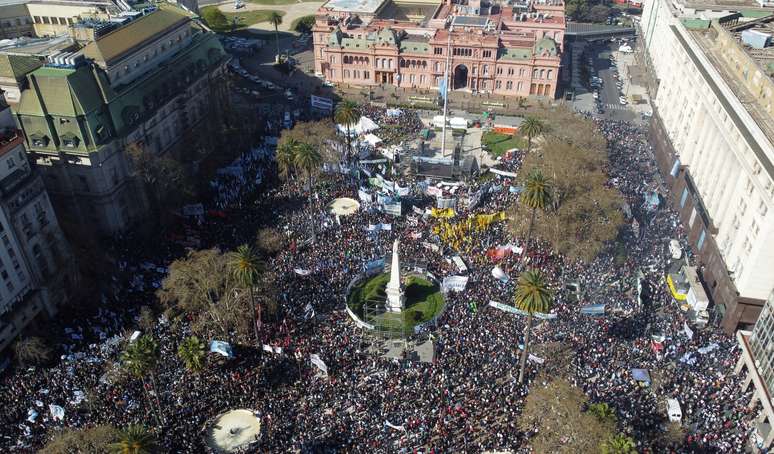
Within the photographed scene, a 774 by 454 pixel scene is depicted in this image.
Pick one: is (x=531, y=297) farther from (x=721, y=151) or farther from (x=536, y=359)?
(x=721, y=151)

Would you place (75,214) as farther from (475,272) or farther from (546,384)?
(546,384)

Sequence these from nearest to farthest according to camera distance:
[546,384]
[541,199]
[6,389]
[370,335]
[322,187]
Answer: [546,384], [6,389], [370,335], [541,199], [322,187]

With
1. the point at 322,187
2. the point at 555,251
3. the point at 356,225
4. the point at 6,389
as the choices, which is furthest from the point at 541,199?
the point at 6,389

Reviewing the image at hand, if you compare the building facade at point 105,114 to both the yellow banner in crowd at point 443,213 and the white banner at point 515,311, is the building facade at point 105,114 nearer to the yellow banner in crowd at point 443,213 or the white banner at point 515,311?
the yellow banner in crowd at point 443,213

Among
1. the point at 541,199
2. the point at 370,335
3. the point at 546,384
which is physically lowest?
the point at 370,335

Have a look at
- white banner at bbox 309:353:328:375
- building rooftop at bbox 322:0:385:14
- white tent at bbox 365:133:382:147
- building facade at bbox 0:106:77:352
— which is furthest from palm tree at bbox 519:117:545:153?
building facade at bbox 0:106:77:352
